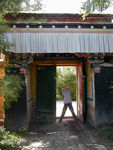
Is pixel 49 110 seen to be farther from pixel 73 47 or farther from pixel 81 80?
pixel 73 47

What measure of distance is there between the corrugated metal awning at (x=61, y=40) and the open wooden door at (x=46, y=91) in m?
2.24

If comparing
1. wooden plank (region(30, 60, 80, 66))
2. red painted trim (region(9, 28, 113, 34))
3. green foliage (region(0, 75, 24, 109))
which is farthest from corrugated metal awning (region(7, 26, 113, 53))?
wooden plank (region(30, 60, 80, 66))

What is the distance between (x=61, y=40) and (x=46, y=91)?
292 cm

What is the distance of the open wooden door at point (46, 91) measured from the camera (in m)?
9.05

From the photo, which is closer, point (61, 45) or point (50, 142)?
point (50, 142)

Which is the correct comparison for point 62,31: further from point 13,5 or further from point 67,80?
point 67,80

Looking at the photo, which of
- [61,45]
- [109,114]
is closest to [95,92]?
[109,114]

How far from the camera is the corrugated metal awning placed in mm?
7066

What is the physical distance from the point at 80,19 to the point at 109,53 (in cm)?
380

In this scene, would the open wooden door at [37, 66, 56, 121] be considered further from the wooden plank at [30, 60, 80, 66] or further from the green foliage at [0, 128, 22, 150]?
the green foliage at [0, 128, 22, 150]

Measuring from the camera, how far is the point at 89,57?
24.8 ft

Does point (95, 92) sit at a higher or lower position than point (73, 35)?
lower

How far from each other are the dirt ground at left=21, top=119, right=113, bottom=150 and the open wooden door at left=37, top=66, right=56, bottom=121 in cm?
68

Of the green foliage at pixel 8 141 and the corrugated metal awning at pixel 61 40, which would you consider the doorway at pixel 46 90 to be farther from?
the green foliage at pixel 8 141
